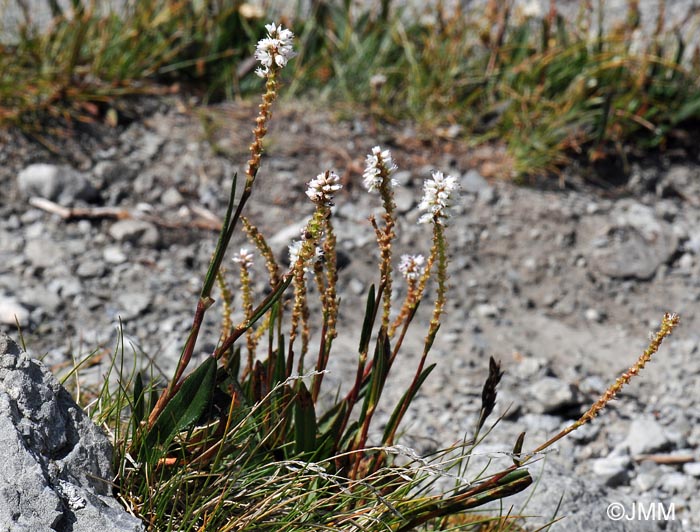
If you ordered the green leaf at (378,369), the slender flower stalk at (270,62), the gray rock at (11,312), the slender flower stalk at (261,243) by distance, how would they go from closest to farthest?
1. the slender flower stalk at (270,62)
2. the slender flower stalk at (261,243)
3. the green leaf at (378,369)
4. the gray rock at (11,312)

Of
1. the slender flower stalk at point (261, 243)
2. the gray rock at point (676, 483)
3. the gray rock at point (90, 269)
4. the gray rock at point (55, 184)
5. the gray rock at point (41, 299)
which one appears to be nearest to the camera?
the slender flower stalk at point (261, 243)

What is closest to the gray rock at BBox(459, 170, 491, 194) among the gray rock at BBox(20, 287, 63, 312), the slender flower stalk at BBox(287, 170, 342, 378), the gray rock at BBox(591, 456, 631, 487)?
the gray rock at BBox(591, 456, 631, 487)

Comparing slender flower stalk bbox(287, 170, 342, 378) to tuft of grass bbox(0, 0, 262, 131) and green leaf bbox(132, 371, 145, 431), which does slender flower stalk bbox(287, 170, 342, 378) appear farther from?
tuft of grass bbox(0, 0, 262, 131)

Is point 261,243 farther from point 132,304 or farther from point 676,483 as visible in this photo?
point 676,483

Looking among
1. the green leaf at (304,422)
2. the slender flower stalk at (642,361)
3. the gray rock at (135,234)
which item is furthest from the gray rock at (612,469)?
the gray rock at (135,234)

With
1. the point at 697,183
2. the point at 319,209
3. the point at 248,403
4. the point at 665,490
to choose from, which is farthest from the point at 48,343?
the point at 697,183

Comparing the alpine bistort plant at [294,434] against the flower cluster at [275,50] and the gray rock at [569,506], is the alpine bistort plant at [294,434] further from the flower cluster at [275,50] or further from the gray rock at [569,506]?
the gray rock at [569,506]

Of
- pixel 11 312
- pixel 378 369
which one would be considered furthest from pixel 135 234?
pixel 378 369
